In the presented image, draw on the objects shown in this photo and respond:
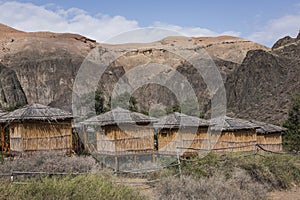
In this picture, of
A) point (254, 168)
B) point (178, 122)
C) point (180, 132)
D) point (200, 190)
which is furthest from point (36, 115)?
point (200, 190)

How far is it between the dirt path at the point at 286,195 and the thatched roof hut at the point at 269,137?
9.64m

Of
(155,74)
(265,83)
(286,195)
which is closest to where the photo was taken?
(286,195)

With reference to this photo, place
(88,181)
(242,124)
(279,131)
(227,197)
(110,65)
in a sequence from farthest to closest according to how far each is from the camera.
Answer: (110,65) < (279,131) < (242,124) < (227,197) < (88,181)

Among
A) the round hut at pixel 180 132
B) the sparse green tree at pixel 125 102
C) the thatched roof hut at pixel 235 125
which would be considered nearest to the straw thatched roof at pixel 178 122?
the round hut at pixel 180 132

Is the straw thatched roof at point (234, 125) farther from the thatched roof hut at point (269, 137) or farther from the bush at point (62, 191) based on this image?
the bush at point (62, 191)

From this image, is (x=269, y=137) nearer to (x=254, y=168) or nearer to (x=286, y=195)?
(x=254, y=168)

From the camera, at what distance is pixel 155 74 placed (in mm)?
67750

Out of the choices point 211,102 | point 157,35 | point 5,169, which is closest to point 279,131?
point 157,35

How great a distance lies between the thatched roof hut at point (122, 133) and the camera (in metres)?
17.0

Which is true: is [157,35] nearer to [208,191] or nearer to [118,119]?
[118,119]

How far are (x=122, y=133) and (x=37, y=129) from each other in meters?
3.64

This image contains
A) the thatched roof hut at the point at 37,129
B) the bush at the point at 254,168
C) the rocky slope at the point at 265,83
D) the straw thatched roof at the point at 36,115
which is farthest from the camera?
the rocky slope at the point at 265,83

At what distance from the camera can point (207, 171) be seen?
1186 centimetres

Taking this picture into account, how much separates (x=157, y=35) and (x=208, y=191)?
11029 millimetres
